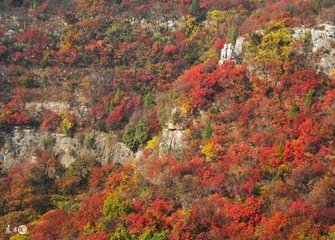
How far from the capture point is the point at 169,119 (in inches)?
2506

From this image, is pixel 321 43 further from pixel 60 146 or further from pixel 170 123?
pixel 60 146

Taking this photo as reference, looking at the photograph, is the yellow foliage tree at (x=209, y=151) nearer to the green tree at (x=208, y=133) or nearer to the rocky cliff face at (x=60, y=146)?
the green tree at (x=208, y=133)

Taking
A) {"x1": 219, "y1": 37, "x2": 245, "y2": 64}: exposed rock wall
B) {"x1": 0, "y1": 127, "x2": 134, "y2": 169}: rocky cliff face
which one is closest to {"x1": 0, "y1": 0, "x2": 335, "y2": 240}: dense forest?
{"x1": 0, "y1": 127, "x2": 134, "y2": 169}: rocky cliff face

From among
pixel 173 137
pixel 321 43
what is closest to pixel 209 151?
pixel 173 137

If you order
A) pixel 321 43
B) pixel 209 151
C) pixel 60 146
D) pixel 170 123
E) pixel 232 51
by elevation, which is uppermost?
pixel 321 43

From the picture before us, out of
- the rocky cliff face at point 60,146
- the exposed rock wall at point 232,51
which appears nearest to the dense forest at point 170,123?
the rocky cliff face at point 60,146

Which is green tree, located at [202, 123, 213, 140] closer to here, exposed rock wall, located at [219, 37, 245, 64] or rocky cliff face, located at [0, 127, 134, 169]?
exposed rock wall, located at [219, 37, 245, 64]

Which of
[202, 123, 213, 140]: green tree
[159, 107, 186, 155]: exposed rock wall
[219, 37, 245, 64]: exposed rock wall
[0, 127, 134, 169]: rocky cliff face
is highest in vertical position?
[219, 37, 245, 64]: exposed rock wall

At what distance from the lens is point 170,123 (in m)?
63.2

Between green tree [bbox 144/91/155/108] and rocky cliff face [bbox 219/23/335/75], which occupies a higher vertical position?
rocky cliff face [bbox 219/23/335/75]

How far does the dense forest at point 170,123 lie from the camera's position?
4938 cm

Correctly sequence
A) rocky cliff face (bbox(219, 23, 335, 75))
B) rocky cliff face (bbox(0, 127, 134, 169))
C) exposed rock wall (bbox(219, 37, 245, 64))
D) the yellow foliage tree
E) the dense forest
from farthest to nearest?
rocky cliff face (bbox(0, 127, 134, 169)) < exposed rock wall (bbox(219, 37, 245, 64)) < rocky cliff face (bbox(219, 23, 335, 75)) < the yellow foliage tree < the dense forest

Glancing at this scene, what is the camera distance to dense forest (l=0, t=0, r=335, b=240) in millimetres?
49375

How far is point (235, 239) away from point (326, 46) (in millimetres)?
28642
